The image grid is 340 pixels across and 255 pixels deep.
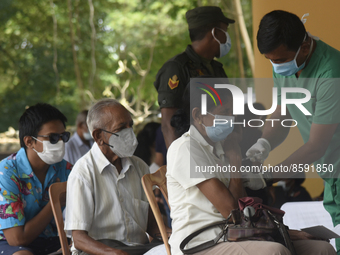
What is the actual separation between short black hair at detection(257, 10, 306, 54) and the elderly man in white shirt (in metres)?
0.86

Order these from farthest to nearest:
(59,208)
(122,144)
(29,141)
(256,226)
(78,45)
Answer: (78,45), (29,141), (122,144), (59,208), (256,226)

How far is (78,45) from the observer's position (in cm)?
1238

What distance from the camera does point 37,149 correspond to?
7.92 feet

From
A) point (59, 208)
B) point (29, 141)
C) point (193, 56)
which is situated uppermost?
point (193, 56)

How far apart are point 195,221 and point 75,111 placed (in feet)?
40.8

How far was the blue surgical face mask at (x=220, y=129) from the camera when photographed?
1917 millimetres

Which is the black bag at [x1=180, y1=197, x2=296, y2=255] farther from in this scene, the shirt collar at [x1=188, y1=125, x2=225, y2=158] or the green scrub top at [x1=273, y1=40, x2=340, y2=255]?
the green scrub top at [x1=273, y1=40, x2=340, y2=255]

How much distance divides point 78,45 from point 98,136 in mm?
A: 10756

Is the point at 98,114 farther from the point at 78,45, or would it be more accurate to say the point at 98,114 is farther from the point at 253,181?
the point at 78,45

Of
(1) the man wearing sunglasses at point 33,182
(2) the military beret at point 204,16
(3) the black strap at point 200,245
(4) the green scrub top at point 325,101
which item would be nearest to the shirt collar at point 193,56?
(2) the military beret at point 204,16

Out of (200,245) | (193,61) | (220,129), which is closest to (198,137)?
(220,129)

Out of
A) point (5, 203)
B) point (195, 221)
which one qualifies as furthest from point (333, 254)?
point (5, 203)

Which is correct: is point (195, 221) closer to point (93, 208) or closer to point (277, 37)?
point (93, 208)

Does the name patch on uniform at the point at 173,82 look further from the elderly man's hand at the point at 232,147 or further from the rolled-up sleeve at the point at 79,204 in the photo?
the rolled-up sleeve at the point at 79,204
